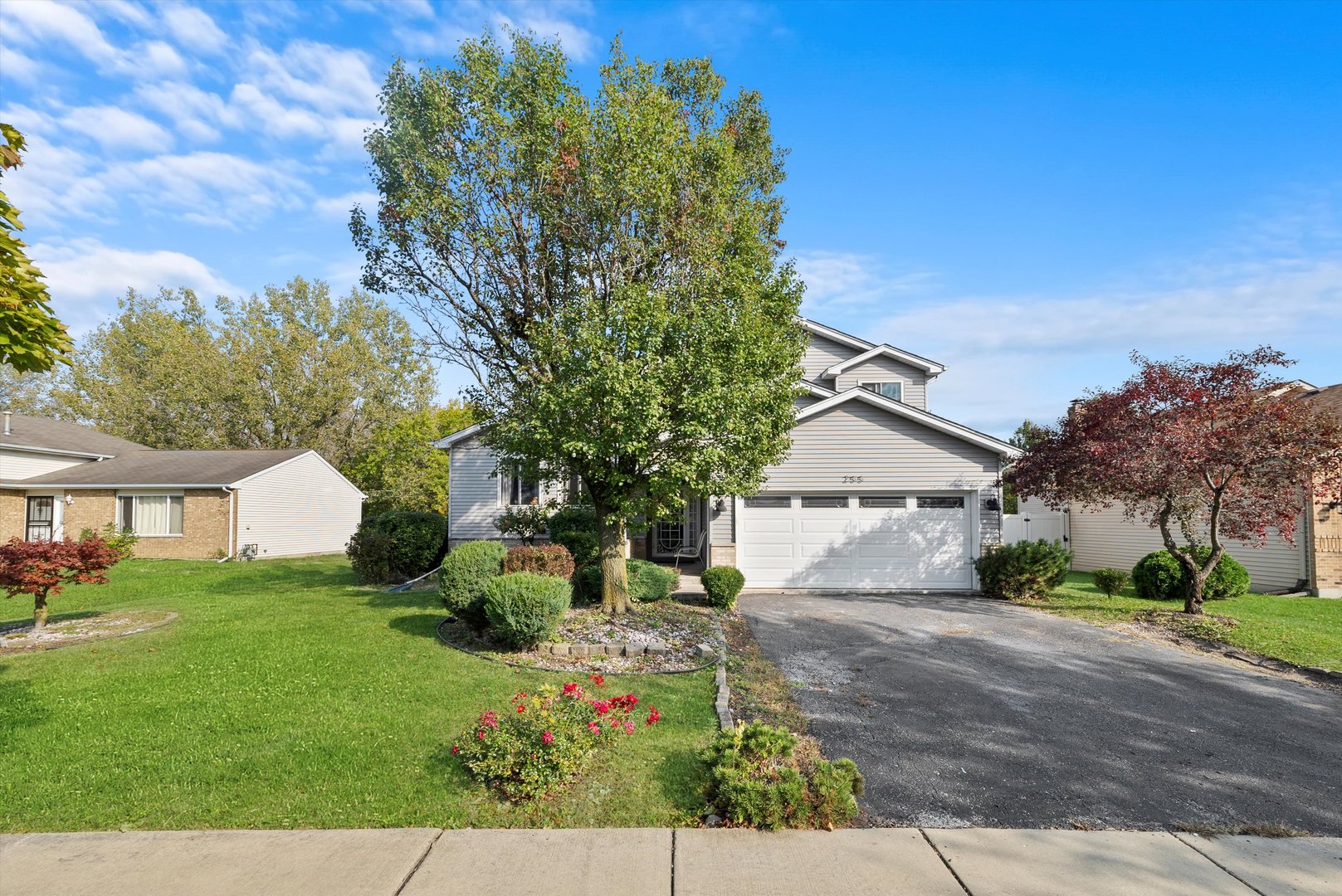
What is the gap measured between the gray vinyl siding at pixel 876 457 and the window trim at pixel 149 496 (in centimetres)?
2092

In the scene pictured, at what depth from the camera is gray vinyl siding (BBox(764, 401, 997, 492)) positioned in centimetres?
1538

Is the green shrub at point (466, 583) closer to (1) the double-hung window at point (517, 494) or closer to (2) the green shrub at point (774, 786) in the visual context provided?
(2) the green shrub at point (774, 786)

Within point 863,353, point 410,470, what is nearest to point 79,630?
point 863,353

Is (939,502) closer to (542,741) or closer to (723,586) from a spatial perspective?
(723,586)

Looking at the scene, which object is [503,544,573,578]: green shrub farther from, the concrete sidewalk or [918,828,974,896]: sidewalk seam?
[918,828,974,896]: sidewalk seam

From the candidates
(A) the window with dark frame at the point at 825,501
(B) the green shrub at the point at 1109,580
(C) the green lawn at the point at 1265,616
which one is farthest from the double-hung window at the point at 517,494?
(B) the green shrub at the point at 1109,580

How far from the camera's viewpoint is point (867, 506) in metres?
15.6

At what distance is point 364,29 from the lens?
33.0 ft

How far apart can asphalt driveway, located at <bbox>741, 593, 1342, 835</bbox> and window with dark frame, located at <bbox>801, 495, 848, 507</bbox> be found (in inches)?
190

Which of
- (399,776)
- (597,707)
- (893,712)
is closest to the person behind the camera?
(399,776)

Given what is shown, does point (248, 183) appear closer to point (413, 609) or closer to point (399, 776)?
point (413, 609)

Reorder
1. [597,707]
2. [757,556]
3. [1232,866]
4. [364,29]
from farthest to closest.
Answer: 1. [757,556]
2. [364,29]
3. [597,707]
4. [1232,866]

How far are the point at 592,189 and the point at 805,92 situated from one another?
502cm

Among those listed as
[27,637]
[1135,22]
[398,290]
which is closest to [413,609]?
[27,637]
